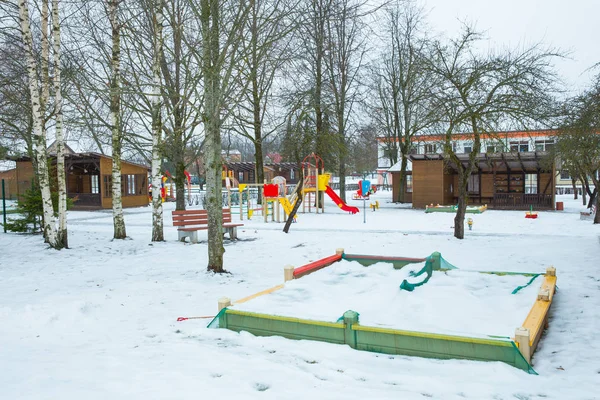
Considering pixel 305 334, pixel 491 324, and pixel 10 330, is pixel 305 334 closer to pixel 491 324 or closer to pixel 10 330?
pixel 491 324

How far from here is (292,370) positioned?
3.95 metres

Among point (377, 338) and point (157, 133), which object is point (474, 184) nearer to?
point (157, 133)

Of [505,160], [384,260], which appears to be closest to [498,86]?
[384,260]

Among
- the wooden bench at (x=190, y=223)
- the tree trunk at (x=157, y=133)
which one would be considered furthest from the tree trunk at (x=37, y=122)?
the wooden bench at (x=190, y=223)

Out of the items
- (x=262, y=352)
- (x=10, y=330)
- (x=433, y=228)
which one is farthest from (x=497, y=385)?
(x=433, y=228)

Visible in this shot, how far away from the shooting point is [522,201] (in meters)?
25.6

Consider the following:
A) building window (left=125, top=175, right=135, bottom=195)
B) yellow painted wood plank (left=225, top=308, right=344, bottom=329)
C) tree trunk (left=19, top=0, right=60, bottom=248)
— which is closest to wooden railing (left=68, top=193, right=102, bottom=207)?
building window (left=125, top=175, right=135, bottom=195)

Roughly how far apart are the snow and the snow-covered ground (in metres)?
0.43

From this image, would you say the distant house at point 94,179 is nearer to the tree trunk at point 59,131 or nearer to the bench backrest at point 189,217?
the tree trunk at point 59,131

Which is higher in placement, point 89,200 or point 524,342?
point 89,200

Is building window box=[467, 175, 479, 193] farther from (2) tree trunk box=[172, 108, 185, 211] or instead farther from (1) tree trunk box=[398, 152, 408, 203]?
(2) tree trunk box=[172, 108, 185, 211]

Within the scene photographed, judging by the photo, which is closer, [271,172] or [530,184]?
[530,184]

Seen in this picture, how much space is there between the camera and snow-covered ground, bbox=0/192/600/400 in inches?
140

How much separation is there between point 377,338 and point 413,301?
1332 millimetres
